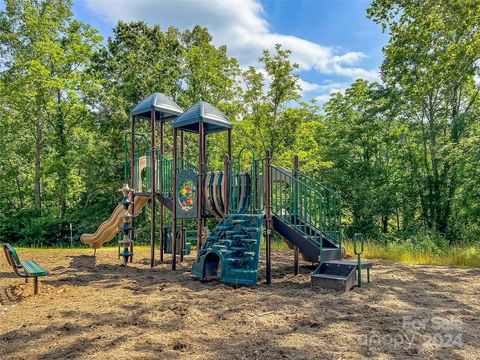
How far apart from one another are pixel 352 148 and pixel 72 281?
18.1 m

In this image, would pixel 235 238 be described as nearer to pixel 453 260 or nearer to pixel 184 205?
pixel 184 205

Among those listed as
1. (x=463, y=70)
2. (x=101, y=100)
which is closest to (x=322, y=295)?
(x=463, y=70)

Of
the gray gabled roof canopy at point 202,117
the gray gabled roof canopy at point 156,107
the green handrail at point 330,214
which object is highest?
the gray gabled roof canopy at point 156,107

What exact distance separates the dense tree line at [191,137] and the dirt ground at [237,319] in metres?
13.3

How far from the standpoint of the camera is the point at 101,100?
2273 cm

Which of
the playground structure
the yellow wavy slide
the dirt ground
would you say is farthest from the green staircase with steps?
the yellow wavy slide

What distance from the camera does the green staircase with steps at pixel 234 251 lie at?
6.86m

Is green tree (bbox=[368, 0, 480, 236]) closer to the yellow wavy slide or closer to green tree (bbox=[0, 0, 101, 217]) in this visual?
the yellow wavy slide

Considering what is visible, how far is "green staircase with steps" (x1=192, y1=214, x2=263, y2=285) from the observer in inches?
270

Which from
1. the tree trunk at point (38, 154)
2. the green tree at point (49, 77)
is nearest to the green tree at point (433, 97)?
the green tree at point (49, 77)

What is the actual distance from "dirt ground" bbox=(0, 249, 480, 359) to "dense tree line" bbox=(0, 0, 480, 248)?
13.3 m

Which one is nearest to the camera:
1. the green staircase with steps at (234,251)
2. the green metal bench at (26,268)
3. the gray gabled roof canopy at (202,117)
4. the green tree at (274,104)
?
the green metal bench at (26,268)

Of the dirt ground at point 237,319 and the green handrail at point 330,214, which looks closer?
the dirt ground at point 237,319

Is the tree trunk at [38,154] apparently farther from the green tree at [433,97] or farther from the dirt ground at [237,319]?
the green tree at [433,97]
